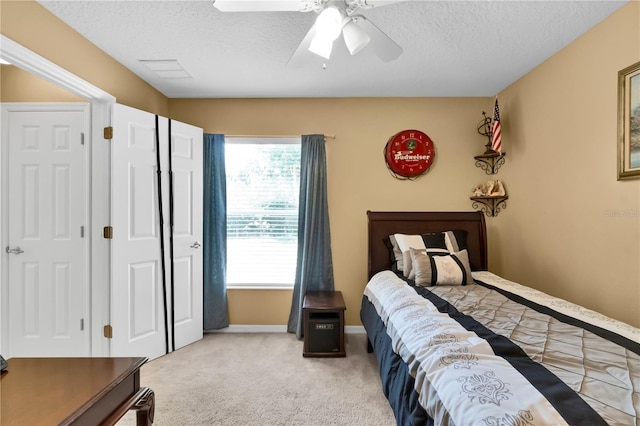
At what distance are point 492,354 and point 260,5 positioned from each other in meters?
1.86

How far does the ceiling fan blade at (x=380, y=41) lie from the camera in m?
1.49

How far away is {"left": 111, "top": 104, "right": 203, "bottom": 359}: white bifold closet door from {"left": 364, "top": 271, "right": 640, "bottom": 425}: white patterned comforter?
213cm

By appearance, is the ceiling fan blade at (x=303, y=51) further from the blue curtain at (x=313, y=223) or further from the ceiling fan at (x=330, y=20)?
the blue curtain at (x=313, y=223)

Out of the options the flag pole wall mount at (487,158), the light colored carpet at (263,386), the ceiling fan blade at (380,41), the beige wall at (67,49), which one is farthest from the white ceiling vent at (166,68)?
the flag pole wall mount at (487,158)

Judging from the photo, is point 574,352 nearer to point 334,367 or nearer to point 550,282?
point 550,282

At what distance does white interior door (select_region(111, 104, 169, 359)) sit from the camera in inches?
95.0

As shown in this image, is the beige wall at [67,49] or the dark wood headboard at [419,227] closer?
the beige wall at [67,49]

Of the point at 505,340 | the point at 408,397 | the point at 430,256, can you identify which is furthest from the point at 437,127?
the point at 408,397

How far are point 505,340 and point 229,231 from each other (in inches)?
111

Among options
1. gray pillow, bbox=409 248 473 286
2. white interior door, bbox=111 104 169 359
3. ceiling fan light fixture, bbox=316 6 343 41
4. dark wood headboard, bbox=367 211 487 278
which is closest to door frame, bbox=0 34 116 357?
white interior door, bbox=111 104 169 359

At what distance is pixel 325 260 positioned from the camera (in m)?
3.22

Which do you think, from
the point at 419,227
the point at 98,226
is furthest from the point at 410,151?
the point at 98,226

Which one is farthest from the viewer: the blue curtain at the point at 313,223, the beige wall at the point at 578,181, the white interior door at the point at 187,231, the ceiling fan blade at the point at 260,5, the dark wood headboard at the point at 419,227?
the blue curtain at the point at 313,223

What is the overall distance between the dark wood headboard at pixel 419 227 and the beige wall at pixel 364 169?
18cm
